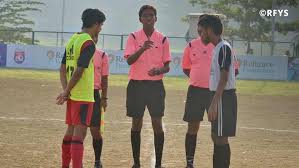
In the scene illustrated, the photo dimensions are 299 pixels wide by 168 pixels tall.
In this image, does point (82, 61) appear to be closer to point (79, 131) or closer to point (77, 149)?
point (79, 131)

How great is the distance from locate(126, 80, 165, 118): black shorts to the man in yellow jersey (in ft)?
3.87

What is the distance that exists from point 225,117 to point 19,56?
32340 mm

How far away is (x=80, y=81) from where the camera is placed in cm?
672

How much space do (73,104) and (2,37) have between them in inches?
1835

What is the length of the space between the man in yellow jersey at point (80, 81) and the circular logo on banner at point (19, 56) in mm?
31616

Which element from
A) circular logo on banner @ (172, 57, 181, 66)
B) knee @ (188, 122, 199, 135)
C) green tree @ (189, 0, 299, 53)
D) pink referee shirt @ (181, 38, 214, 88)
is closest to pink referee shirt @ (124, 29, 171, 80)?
pink referee shirt @ (181, 38, 214, 88)

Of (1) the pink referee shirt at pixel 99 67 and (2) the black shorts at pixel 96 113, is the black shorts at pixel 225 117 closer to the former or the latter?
(2) the black shorts at pixel 96 113

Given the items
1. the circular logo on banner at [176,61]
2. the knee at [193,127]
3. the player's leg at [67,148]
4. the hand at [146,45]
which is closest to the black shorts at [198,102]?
the knee at [193,127]

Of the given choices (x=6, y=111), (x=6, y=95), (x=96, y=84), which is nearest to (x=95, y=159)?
(x=96, y=84)

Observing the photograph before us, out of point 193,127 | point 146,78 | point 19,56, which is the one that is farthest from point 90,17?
point 19,56

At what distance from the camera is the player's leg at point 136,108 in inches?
311

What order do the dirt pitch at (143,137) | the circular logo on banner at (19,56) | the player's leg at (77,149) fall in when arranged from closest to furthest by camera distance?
the player's leg at (77,149)
the dirt pitch at (143,137)
the circular logo on banner at (19,56)

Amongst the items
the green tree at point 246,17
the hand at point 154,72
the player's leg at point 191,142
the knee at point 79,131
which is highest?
the green tree at point 246,17

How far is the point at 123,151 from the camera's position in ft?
30.2
